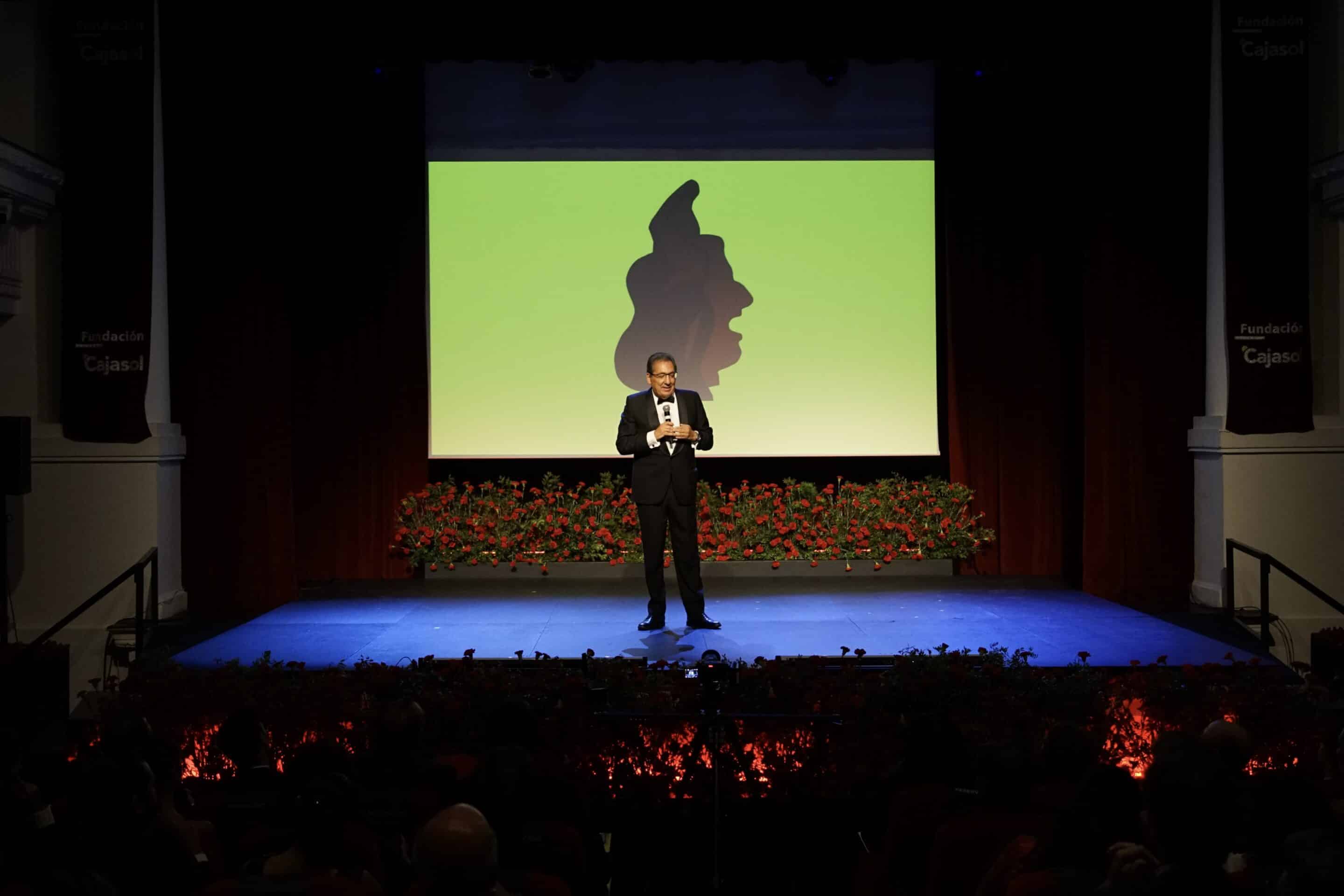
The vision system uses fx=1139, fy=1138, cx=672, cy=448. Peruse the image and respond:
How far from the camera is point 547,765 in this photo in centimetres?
329

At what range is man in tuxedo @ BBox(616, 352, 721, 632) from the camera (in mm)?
6945

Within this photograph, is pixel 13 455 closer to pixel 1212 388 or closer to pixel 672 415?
pixel 672 415

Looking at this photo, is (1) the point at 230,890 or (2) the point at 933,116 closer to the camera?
(1) the point at 230,890

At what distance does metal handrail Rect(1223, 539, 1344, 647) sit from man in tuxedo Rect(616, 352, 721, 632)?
11.4ft

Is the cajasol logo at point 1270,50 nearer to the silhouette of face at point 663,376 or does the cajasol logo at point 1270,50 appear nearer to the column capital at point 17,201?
the silhouette of face at point 663,376

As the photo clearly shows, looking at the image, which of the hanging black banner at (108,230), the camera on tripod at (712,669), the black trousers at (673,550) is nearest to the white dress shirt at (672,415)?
the black trousers at (673,550)

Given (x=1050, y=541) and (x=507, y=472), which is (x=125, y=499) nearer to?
(x=507, y=472)

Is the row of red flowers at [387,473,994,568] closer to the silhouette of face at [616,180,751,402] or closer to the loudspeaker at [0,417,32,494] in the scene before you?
the silhouette of face at [616,180,751,402]

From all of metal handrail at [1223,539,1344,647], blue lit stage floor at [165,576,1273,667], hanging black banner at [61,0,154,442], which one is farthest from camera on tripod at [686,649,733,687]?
hanging black banner at [61,0,154,442]

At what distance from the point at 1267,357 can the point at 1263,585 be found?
157cm

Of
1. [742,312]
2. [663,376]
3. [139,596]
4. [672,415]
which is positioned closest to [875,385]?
[742,312]

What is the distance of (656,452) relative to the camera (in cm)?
698

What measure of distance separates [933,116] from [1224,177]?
2955 mm

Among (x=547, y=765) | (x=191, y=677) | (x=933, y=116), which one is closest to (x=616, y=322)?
(x=933, y=116)
